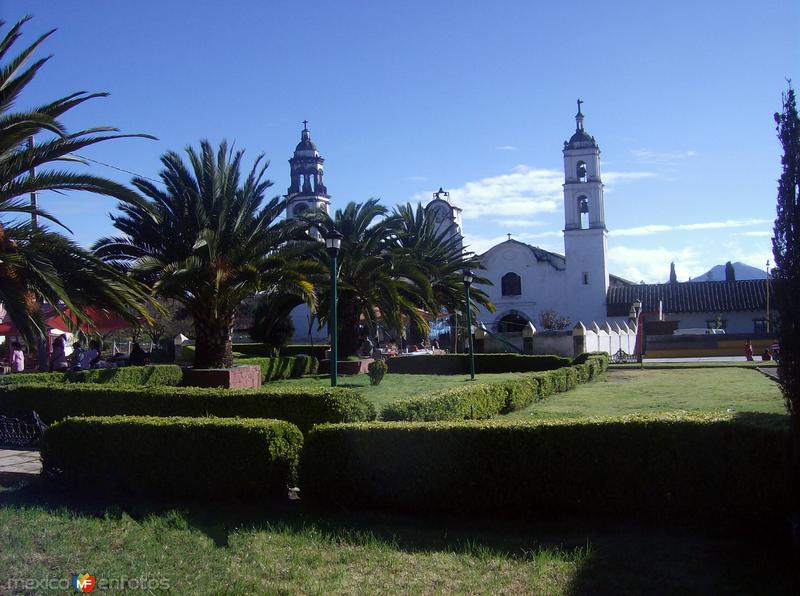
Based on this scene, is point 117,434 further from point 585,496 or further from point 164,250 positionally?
point 164,250

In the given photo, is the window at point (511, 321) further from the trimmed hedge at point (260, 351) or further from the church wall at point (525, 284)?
the trimmed hedge at point (260, 351)

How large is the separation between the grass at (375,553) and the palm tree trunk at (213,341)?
36.4 ft

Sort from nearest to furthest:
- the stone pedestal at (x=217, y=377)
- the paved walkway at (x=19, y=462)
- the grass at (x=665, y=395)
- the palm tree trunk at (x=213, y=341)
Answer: the paved walkway at (x=19, y=462)
the grass at (x=665, y=395)
the stone pedestal at (x=217, y=377)
the palm tree trunk at (x=213, y=341)

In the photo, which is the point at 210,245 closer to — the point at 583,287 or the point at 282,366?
the point at 282,366

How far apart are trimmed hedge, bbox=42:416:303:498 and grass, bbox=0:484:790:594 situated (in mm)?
441

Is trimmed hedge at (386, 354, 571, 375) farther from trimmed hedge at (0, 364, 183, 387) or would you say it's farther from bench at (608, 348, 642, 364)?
trimmed hedge at (0, 364, 183, 387)

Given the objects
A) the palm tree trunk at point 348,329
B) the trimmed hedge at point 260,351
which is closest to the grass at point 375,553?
the palm tree trunk at point 348,329

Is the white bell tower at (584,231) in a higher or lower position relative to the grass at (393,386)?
higher

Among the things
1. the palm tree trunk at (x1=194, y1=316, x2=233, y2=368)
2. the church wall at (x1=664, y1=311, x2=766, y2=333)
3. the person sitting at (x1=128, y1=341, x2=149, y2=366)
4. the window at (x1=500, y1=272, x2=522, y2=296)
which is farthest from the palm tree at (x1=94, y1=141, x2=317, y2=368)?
the church wall at (x1=664, y1=311, x2=766, y2=333)

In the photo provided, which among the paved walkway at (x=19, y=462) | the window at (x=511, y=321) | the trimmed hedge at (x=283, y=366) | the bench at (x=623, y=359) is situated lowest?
the paved walkway at (x=19, y=462)

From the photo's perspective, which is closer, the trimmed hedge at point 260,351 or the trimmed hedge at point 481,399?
the trimmed hedge at point 481,399

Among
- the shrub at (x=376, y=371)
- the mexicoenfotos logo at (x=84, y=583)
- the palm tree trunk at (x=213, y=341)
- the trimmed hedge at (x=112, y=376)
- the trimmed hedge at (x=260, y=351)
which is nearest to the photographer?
the mexicoenfotos logo at (x=84, y=583)

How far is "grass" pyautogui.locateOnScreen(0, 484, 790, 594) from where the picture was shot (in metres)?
4.59

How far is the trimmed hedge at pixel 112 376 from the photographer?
13195 millimetres
